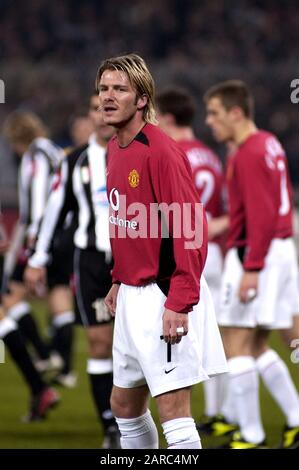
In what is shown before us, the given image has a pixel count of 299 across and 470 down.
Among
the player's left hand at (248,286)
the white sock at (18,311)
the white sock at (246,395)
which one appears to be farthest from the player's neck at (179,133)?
the white sock at (18,311)

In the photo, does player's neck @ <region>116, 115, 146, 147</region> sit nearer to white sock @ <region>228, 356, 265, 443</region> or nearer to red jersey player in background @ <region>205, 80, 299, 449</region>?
red jersey player in background @ <region>205, 80, 299, 449</region>

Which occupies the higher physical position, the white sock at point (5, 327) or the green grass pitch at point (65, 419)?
the white sock at point (5, 327)

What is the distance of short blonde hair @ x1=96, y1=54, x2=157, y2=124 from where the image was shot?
4.18 meters

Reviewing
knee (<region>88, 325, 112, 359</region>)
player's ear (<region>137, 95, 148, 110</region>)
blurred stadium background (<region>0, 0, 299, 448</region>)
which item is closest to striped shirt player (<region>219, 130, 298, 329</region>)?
knee (<region>88, 325, 112, 359</region>)

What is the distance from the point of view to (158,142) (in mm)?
4152

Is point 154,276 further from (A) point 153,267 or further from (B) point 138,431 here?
(B) point 138,431

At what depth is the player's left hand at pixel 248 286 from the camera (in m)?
5.93

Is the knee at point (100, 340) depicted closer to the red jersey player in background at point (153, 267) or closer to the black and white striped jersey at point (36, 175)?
the red jersey player in background at point (153, 267)

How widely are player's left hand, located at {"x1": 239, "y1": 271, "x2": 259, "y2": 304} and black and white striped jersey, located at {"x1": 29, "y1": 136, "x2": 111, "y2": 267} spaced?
83 centimetres

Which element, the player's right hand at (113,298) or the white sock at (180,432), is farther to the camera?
the player's right hand at (113,298)

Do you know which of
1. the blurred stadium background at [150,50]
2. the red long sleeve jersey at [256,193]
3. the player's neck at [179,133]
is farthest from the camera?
the blurred stadium background at [150,50]

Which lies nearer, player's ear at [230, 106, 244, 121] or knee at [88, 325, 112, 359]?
knee at [88, 325, 112, 359]

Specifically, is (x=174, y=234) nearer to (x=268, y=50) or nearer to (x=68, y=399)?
(x=68, y=399)

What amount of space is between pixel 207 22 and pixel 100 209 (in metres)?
12.3
